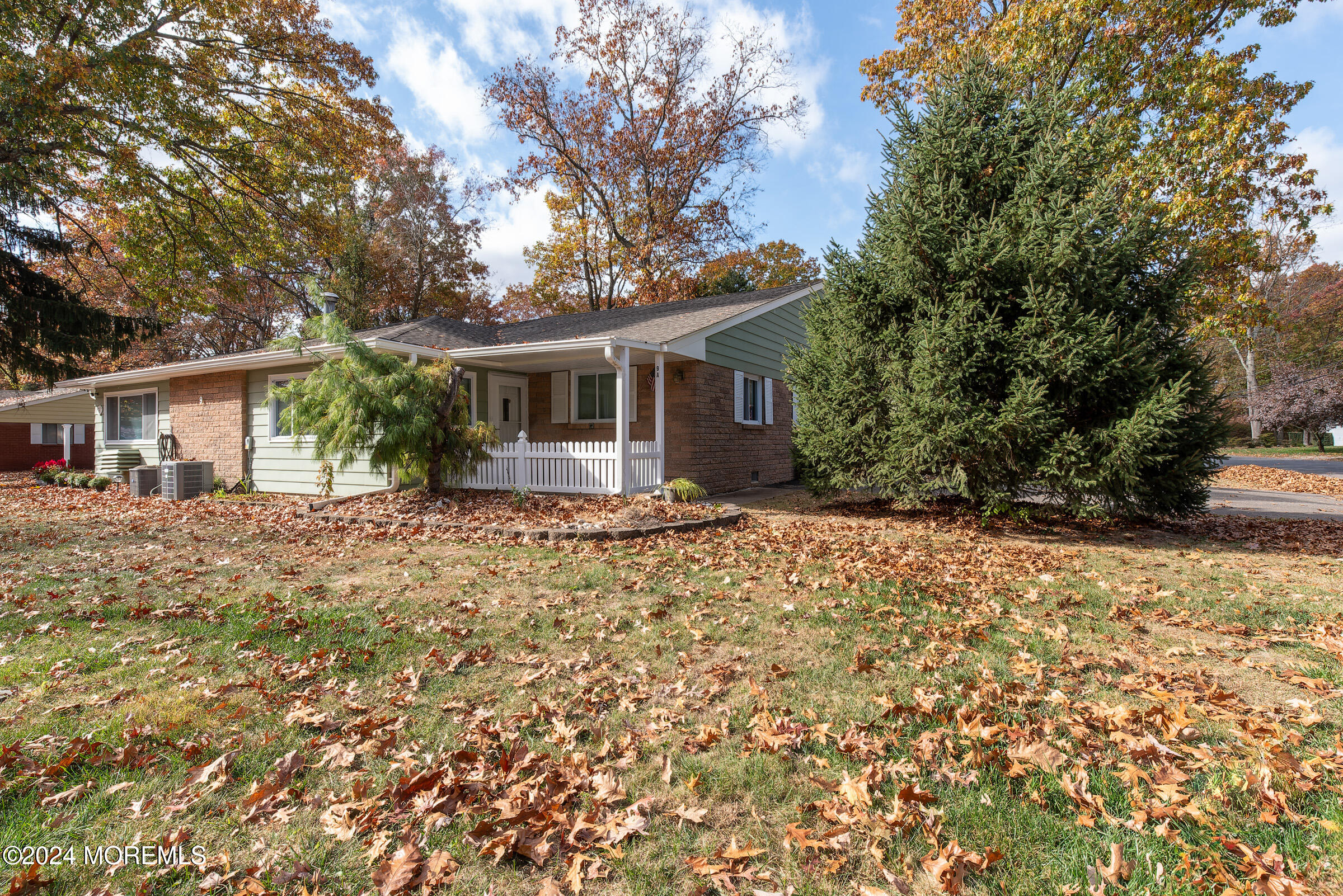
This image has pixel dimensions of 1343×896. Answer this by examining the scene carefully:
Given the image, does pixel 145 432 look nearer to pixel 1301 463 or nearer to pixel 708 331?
pixel 708 331

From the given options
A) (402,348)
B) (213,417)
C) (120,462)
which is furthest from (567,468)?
(120,462)

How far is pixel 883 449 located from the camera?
884cm

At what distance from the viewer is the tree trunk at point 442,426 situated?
970cm

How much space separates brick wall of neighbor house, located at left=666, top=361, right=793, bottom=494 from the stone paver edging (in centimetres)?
306

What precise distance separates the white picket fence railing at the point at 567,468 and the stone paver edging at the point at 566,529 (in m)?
1.94

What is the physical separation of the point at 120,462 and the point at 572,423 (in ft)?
41.3

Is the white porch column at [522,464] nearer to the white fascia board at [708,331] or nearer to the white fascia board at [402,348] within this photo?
the white fascia board at [402,348]

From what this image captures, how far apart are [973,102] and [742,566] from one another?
7543mm

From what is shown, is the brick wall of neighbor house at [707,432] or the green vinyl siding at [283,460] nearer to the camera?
the green vinyl siding at [283,460]

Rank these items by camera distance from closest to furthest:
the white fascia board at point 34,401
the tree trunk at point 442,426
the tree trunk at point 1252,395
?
the tree trunk at point 442,426
the white fascia board at point 34,401
the tree trunk at point 1252,395

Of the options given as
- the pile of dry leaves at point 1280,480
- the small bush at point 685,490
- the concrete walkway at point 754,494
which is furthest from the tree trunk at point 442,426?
the pile of dry leaves at point 1280,480

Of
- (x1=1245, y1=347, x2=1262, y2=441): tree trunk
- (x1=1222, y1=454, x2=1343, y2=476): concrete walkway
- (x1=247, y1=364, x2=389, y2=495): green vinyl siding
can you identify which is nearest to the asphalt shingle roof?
(x1=247, y1=364, x2=389, y2=495): green vinyl siding

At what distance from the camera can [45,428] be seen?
25984 millimetres

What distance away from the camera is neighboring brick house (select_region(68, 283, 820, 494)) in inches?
432
